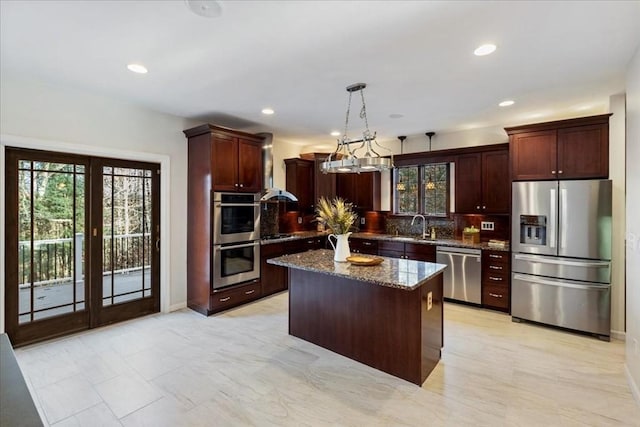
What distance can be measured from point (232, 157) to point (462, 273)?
3.70m

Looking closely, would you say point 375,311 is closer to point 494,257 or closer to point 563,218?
point 494,257

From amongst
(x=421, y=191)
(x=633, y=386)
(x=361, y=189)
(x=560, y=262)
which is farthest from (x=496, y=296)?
(x=361, y=189)

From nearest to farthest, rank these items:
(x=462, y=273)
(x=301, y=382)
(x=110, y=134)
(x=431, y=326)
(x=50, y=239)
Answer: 1. (x=301, y=382)
2. (x=431, y=326)
3. (x=50, y=239)
4. (x=110, y=134)
5. (x=462, y=273)

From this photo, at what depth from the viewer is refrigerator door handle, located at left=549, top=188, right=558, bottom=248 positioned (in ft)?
12.3

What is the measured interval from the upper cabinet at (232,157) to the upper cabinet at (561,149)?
351cm

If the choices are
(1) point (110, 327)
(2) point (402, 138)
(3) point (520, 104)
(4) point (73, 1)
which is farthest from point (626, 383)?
(1) point (110, 327)

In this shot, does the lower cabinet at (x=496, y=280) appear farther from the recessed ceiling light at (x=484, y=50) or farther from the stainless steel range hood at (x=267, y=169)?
the stainless steel range hood at (x=267, y=169)

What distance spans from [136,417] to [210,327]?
1615 mm

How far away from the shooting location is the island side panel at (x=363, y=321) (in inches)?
104

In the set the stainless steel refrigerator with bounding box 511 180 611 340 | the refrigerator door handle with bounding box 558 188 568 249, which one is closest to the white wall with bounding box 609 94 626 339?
the stainless steel refrigerator with bounding box 511 180 611 340

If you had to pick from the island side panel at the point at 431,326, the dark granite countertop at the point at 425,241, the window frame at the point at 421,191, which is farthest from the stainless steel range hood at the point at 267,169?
the island side panel at the point at 431,326

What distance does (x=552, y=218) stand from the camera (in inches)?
147

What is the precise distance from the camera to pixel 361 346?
297cm

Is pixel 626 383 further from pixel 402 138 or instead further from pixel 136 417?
pixel 402 138
